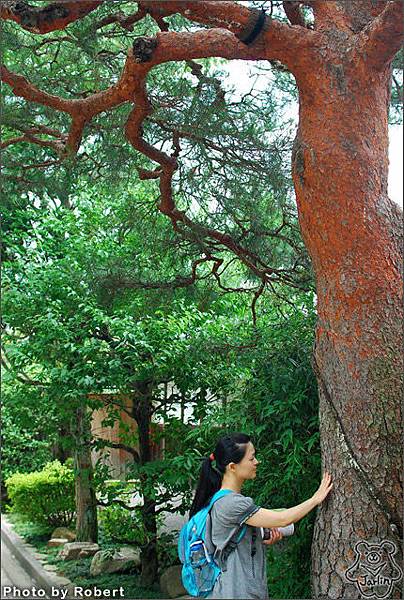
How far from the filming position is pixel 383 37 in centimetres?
229

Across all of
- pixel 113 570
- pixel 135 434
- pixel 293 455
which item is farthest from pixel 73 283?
pixel 293 455

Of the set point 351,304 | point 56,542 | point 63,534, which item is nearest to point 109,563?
point 56,542

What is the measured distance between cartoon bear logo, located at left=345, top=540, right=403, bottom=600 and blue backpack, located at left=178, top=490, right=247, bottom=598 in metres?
0.39

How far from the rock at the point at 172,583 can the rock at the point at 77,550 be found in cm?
75

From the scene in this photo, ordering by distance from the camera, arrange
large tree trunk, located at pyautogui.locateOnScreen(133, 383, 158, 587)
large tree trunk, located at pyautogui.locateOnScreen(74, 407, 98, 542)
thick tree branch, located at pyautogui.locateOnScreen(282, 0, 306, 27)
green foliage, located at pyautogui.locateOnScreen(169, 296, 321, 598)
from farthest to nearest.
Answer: large tree trunk, located at pyautogui.locateOnScreen(74, 407, 98, 542) < large tree trunk, located at pyautogui.locateOnScreen(133, 383, 158, 587) < thick tree branch, located at pyautogui.locateOnScreen(282, 0, 306, 27) < green foliage, located at pyautogui.locateOnScreen(169, 296, 321, 598)

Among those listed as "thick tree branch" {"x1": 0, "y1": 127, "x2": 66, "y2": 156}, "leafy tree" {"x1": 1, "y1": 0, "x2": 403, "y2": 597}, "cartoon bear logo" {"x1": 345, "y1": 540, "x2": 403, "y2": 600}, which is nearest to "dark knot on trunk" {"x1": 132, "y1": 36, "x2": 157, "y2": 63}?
"leafy tree" {"x1": 1, "y1": 0, "x2": 403, "y2": 597}

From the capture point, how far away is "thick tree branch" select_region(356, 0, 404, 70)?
2.20 meters

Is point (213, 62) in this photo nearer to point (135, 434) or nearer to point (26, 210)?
point (26, 210)

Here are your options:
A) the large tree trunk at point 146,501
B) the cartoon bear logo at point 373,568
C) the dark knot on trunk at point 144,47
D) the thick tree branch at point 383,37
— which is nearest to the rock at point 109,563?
the large tree trunk at point 146,501

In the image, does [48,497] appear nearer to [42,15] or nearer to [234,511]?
[234,511]

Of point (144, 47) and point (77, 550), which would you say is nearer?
point (144, 47)

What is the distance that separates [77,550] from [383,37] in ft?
10.9

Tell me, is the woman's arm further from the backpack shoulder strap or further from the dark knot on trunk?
the dark knot on trunk

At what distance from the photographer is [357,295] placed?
7.69ft
